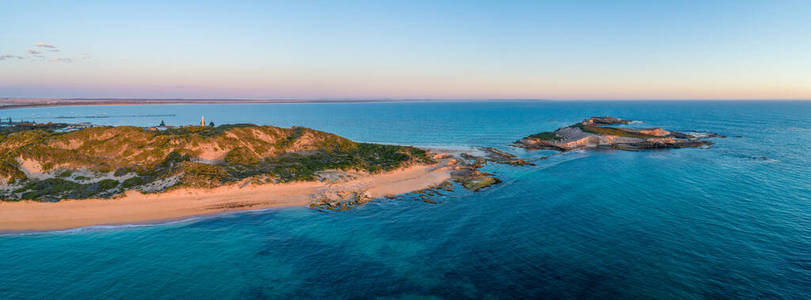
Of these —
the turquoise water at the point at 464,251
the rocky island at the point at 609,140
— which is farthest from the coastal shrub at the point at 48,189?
the rocky island at the point at 609,140

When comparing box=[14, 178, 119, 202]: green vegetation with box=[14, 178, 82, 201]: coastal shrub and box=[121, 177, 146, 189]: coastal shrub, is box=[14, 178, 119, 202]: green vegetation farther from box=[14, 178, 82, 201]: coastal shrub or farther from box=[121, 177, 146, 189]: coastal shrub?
box=[121, 177, 146, 189]: coastal shrub

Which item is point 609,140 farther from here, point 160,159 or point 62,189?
point 62,189

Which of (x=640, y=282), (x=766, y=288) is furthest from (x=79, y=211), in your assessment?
(x=766, y=288)

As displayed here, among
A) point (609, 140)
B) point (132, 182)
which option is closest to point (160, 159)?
point (132, 182)

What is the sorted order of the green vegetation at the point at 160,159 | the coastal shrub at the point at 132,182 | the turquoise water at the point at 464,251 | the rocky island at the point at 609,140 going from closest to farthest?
the turquoise water at the point at 464,251 < the green vegetation at the point at 160,159 < the coastal shrub at the point at 132,182 < the rocky island at the point at 609,140

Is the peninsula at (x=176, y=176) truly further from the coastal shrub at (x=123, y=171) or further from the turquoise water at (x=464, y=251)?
the turquoise water at (x=464, y=251)

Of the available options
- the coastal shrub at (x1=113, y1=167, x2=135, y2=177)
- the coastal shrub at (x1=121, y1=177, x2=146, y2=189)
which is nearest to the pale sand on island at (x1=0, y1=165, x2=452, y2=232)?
the coastal shrub at (x1=121, y1=177, x2=146, y2=189)
